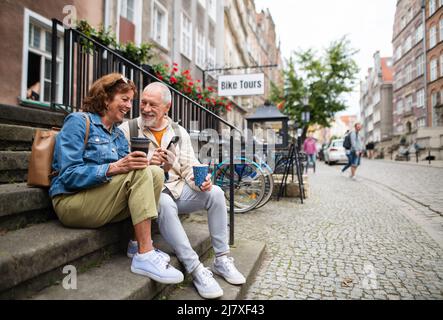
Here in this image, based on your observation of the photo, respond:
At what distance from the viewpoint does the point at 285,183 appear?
6.49m

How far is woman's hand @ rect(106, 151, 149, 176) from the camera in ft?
6.39

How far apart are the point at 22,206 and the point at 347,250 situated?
3.09 metres

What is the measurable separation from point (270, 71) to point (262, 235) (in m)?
47.3

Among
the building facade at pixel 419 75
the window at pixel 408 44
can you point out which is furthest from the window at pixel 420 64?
the window at pixel 408 44

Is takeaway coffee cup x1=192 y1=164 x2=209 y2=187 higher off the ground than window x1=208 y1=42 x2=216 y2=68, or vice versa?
window x1=208 y1=42 x2=216 y2=68

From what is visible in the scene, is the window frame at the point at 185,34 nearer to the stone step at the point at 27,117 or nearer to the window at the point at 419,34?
the stone step at the point at 27,117

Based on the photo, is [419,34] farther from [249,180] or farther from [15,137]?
[15,137]

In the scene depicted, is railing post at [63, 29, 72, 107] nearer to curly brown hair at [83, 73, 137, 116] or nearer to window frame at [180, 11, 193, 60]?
curly brown hair at [83, 73, 137, 116]

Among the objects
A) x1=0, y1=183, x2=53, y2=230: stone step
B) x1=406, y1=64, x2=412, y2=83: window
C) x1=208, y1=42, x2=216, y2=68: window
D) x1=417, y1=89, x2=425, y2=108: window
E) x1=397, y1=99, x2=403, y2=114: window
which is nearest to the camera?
x1=0, y1=183, x2=53, y2=230: stone step

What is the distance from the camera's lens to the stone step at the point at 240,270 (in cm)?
208

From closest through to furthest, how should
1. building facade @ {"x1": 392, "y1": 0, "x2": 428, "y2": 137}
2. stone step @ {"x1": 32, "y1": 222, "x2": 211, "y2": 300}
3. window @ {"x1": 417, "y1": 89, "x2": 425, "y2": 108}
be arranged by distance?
stone step @ {"x1": 32, "y1": 222, "x2": 211, "y2": 300} → building facade @ {"x1": 392, "y1": 0, "x2": 428, "y2": 137} → window @ {"x1": 417, "y1": 89, "x2": 425, "y2": 108}

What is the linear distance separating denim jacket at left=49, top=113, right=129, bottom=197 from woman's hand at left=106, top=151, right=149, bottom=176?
0.15ft

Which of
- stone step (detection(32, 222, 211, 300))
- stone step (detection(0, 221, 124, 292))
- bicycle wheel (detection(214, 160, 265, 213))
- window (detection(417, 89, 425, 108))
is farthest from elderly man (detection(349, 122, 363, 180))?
window (detection(417, 89, 425, 108))

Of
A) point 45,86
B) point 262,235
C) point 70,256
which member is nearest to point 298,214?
point 262,235
